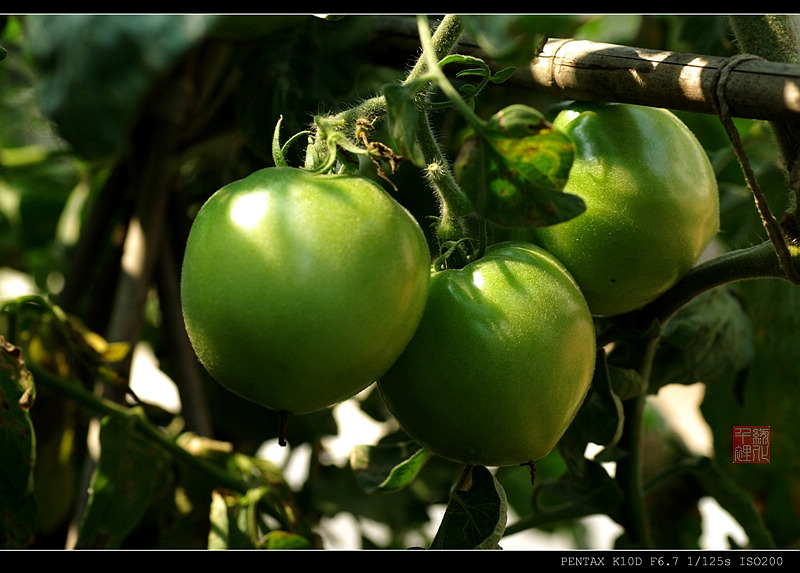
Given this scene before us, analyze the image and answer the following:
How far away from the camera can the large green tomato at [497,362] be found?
330mm

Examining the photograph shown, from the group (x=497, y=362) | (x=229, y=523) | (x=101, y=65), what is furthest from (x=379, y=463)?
(x=101, y=65)

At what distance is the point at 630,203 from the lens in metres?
0.37

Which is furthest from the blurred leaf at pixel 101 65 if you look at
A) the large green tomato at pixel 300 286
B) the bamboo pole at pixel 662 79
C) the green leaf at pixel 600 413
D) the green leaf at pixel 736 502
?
the green leaf at pixel 736 502

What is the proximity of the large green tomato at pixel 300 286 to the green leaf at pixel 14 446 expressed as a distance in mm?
181

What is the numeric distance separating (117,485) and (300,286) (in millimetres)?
303

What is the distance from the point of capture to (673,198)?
377mm

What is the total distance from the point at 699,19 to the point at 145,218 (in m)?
0.47

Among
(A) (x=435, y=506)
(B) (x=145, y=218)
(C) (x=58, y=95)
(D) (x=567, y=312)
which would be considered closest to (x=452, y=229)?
(D) (x=567, y=312)

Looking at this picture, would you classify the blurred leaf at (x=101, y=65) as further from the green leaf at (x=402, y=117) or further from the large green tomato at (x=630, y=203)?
the large green tomato at (x=630, y=203)

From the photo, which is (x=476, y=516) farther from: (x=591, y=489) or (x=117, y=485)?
(x=117, y=485)

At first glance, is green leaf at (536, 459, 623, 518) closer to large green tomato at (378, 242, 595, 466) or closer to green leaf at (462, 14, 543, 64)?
large green tomato at (378, 242, 595, 466)

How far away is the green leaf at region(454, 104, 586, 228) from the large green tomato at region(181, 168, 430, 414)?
37 millimetres

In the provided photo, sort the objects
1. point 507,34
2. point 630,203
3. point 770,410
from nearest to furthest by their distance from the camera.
Answer: point 507,34, point 630,203, point 770,410

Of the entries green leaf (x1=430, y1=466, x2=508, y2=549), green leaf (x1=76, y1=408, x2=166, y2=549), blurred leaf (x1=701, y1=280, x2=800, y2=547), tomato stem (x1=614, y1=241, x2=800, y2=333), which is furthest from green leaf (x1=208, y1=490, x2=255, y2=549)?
blurred leaf (x1=701, y1=280, x2=800, y2=547)
